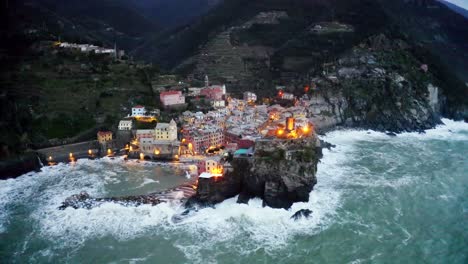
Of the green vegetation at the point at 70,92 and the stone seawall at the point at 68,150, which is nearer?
the stone seawall at the point at 68,150

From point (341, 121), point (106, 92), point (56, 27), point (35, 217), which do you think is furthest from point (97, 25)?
point (35, 217)

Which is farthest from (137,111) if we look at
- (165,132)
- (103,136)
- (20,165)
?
(20,165)

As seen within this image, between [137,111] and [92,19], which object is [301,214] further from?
[92,19]

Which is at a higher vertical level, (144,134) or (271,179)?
(144,134)

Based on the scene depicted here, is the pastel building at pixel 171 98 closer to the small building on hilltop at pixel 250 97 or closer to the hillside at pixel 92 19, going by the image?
the small building on hilltop at pixel 250 97

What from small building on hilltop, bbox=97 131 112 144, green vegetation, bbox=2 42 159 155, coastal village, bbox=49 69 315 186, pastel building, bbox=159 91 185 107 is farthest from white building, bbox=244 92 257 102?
small building on hilltop, bbox=97 131 112 144

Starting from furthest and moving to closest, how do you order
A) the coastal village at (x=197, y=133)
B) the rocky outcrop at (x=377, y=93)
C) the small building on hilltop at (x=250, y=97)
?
the small building on hilltop at (x=250, y=97), the rocky outcrop at (x=377, y=93), the coastal village at (x=197, y=133)

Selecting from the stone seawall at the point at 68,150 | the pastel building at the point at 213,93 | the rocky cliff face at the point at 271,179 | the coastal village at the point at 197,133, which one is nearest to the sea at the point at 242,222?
the rocky cliff face at the point at 271,179

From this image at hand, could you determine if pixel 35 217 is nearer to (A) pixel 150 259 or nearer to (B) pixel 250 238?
(A) pixel 150 259
